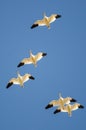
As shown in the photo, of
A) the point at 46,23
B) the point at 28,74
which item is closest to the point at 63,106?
the point at 28,74

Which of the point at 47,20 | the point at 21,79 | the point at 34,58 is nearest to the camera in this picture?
the point at 34,58

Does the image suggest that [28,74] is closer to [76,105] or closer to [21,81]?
[21,81]

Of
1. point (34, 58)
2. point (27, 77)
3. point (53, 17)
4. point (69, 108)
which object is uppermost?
point (53, 17)

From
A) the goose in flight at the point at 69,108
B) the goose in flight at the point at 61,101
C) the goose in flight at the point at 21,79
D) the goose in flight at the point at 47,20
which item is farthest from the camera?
the goose in flight at the point at 69,108

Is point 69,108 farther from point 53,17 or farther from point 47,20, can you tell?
point 53,17

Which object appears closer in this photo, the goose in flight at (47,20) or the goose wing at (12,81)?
the goose in flight at (47,20)

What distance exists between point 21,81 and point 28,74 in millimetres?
1210

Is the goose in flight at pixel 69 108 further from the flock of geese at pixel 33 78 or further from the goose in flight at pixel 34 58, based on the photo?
the goose in flight at pixel 34 58

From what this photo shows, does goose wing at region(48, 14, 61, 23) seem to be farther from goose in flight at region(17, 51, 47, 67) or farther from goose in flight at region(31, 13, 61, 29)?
goose in flight at region(17, 51, 47, 67)

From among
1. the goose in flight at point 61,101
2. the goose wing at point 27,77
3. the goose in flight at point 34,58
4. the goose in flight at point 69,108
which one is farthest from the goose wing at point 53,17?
the goose in flight at point 69,108

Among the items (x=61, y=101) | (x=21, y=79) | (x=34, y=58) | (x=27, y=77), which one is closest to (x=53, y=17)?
(x=34, y=58)

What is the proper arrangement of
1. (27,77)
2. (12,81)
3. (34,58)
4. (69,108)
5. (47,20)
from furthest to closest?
(69,108) < (12,81) < (27,77) < (47,20) < (34,58)

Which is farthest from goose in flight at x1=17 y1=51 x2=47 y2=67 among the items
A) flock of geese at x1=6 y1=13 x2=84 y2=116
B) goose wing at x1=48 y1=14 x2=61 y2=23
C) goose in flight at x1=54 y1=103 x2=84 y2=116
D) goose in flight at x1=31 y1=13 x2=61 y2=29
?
goose in flight at x1=54 y1=103 x2=84 y2=116

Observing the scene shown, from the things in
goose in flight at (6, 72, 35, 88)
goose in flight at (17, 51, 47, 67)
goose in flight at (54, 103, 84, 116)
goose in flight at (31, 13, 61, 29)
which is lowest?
goose in flight at (54, 103, 84, 116)
